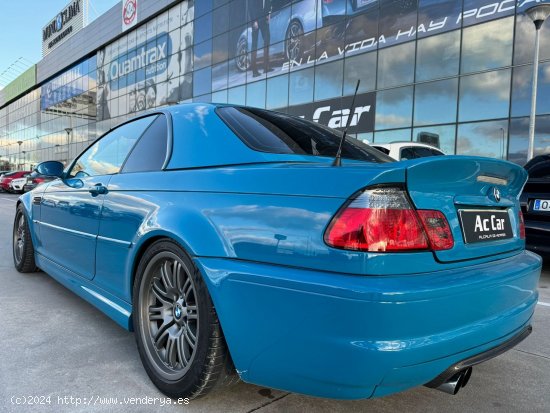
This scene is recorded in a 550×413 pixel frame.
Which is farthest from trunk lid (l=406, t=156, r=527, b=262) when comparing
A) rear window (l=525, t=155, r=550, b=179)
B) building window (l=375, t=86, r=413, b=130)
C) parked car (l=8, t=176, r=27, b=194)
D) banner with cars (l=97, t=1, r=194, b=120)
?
parked car (l=8, t=176, r=27, b=194)

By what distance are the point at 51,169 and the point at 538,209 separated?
5.03 meters

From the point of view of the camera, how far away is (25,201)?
4.29m

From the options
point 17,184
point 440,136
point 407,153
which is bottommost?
point 17,184

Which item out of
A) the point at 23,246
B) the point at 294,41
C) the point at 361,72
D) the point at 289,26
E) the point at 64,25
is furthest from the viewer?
the point at 64,25

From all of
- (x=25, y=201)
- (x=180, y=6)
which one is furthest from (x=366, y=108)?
(x=180, y=6)

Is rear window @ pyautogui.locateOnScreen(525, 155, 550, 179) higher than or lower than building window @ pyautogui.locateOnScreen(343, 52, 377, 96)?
lower

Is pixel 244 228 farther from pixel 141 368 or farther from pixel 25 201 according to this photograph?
pixel 25 201

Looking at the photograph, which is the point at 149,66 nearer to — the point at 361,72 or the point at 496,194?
the point at 361,72

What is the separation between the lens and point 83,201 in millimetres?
2930

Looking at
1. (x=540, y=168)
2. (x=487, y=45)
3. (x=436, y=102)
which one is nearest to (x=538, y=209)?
(x=540, y=168)

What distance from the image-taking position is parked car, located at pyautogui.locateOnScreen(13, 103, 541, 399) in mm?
1433

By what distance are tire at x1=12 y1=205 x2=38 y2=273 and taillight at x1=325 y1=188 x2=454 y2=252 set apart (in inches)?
149

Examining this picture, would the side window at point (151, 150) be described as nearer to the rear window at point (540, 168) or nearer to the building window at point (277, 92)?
the rear window at point (540, 168)

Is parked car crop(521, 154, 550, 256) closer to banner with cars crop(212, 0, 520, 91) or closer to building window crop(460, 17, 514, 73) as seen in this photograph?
building window crop(460, 17, 514, 73)
